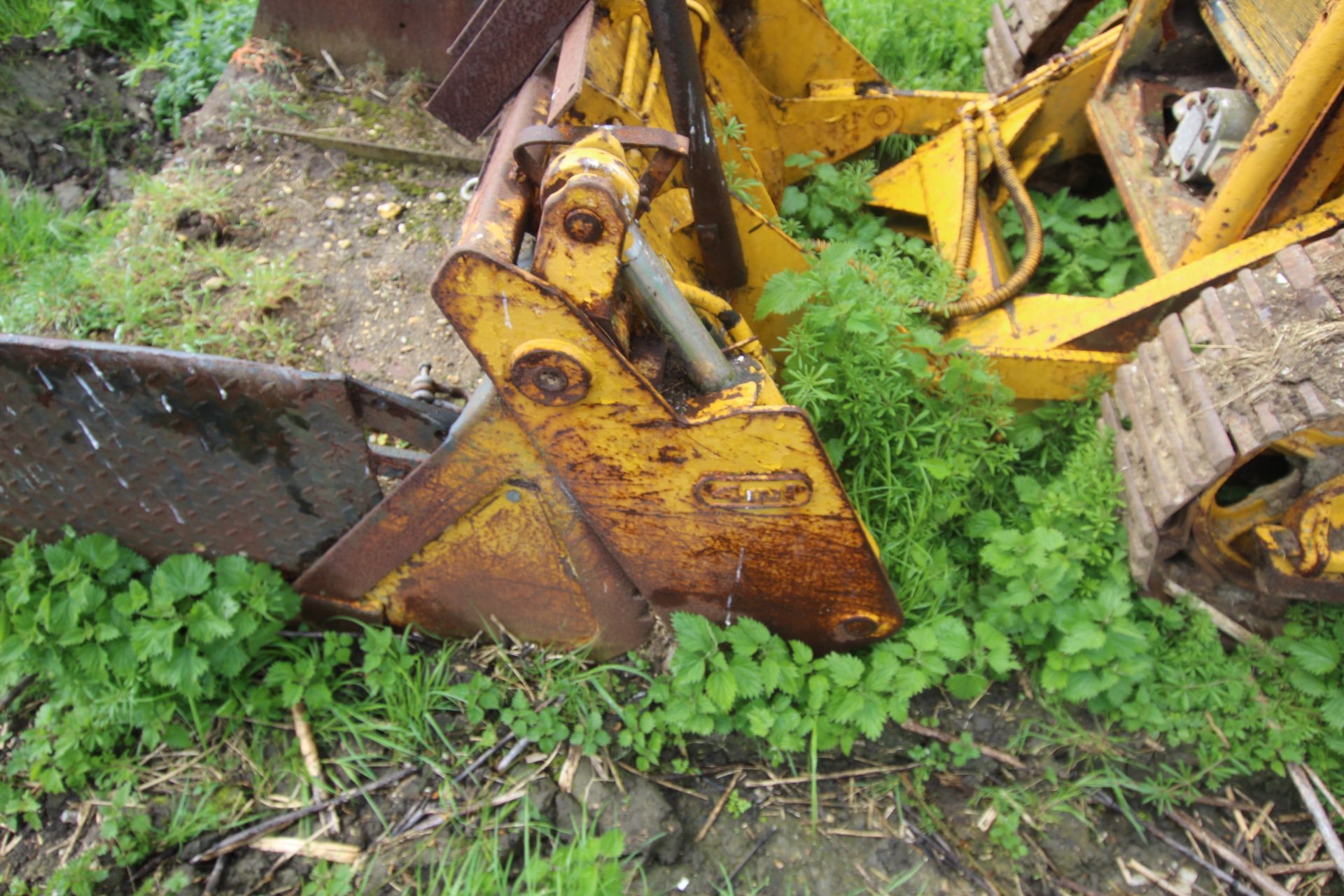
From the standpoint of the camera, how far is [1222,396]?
2.19 meters

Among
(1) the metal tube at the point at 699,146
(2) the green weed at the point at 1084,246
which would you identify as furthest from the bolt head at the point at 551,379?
(2) the green weed at the point at 1084,246

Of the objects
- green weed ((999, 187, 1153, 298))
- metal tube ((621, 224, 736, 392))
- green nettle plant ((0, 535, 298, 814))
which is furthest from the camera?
green weed ((999, 187, 1153, 298))

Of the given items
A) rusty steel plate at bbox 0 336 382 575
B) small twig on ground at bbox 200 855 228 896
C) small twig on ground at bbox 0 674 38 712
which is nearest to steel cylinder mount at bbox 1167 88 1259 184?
rusty steel plate at bbox 0 336 382 575

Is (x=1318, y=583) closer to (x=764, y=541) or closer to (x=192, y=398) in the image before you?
(x=764, y=541)

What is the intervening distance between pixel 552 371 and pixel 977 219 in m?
1.83

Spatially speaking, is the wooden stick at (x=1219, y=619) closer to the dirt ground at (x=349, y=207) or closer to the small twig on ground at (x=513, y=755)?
the small twig on ground at (x=513, y=755)

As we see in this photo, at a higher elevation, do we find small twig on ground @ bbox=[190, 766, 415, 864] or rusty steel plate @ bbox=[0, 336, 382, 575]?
rusty steel plate @ bbox=[0, 336, 382, 575]

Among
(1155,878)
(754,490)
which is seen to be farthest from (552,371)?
(1155,878)

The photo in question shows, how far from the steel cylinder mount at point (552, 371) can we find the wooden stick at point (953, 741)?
131 cm

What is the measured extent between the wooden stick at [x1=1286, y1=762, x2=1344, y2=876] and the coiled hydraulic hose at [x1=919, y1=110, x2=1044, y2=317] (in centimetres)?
148

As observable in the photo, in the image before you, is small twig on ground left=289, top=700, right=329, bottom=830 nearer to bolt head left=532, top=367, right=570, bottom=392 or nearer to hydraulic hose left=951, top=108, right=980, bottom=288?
bolt head left=532, top=367, right=570, bottom=392

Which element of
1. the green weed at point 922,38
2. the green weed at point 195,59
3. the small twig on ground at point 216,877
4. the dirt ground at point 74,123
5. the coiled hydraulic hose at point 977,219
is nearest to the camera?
the small twig on ground at point 216,877

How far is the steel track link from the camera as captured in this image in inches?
81.2

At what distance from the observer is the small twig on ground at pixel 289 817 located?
2.32 m
